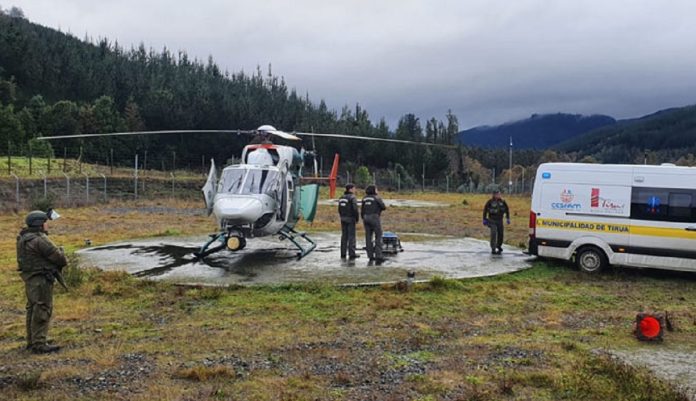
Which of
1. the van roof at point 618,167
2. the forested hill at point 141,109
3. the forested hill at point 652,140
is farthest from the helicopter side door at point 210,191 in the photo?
the forested hill at point 652,140

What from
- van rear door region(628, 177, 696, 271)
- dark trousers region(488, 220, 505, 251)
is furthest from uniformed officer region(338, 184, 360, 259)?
van rear door region(628, 177, 696, 271)

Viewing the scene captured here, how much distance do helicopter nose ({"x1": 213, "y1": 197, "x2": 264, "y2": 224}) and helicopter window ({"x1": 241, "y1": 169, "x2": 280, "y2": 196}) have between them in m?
0.40

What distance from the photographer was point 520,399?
539 centimetres

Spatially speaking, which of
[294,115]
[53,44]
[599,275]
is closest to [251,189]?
[599,275]

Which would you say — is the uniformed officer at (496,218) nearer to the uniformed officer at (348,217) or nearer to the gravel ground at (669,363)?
the uniformed officer at (348,217)

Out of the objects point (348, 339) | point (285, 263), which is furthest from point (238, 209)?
point (348, 339)

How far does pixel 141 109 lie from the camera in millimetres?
85562

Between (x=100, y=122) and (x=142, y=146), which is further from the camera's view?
(x=142, y=146)

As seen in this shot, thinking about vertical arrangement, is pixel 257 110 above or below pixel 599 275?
above

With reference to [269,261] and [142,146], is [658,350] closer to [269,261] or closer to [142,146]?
[269,261]

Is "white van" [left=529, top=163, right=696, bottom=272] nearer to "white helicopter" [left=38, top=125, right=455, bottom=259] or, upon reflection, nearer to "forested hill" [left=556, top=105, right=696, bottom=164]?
"white helicopter" [left=38, top=125, right=455, bottom=259]

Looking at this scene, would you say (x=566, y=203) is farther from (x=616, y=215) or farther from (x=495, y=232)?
(x=495, y=232)

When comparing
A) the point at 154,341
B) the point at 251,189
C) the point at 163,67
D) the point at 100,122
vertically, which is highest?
the point at 163,67

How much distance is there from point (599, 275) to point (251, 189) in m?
7.58
